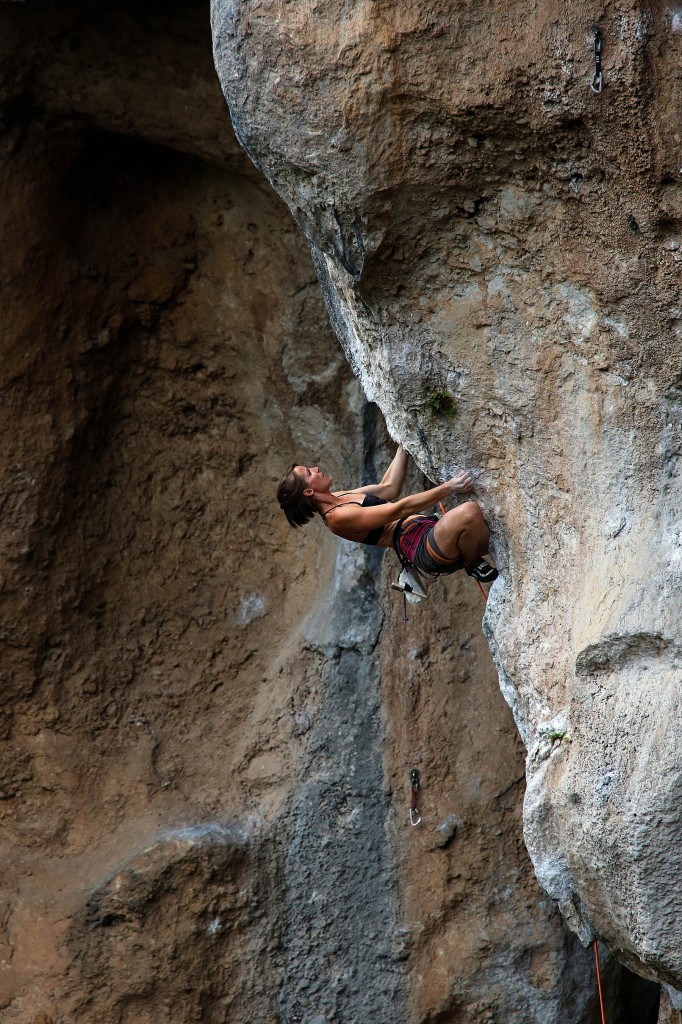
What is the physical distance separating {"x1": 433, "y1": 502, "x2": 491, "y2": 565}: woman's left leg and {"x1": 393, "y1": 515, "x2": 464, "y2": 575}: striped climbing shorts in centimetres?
3

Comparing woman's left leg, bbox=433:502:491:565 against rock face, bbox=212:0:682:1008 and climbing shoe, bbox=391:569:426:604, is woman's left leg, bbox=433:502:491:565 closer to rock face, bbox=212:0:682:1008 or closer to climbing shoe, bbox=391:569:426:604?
rock face, bbox=212:0:682:1008

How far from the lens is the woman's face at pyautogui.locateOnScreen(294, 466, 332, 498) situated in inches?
190

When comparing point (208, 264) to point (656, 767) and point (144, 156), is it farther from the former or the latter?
point (656, 767)

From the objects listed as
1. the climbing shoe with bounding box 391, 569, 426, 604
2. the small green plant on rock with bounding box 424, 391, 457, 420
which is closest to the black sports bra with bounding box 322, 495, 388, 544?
the climbing shoe with bounding box 391, 569, 426, 604

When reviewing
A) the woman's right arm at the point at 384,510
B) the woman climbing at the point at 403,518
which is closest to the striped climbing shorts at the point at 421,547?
the woman climbing at the point at 403,518

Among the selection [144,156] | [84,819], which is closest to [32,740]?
[84,819]

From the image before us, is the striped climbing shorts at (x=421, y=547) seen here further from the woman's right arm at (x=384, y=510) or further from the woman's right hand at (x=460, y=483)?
the woman's right hand at (x=460, y=483)

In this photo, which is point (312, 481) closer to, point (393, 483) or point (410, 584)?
point (393, 483)

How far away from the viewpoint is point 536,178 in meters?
3.83

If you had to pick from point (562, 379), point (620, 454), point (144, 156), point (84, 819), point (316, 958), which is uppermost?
point (144, 156)

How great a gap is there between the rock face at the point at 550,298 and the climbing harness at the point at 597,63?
12mm

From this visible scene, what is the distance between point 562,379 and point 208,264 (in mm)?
2456

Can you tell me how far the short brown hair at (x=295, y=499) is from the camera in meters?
4.83

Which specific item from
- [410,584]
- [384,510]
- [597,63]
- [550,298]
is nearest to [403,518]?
[384,510]
